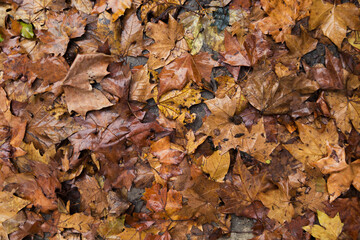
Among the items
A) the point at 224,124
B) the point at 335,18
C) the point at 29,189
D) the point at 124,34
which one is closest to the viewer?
the point at 335,18

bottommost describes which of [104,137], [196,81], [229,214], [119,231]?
[119,231]

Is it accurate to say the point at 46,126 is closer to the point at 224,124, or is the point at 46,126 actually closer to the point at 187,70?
the point at 187,70

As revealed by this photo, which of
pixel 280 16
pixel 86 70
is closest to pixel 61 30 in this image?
pixel 86 70

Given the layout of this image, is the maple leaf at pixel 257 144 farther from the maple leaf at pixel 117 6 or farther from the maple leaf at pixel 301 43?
the maple leaf at pixel 117 6

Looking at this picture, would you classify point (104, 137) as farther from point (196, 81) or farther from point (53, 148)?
point (196, 81)

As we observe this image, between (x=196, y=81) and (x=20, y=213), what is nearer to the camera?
(x=196, y=81)

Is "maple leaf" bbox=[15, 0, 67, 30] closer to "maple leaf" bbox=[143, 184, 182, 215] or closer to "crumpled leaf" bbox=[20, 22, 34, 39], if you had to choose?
"crumpled leaf" bbox=[20, 22, 34, 39]

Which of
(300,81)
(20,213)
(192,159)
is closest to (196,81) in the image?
(192,159)
